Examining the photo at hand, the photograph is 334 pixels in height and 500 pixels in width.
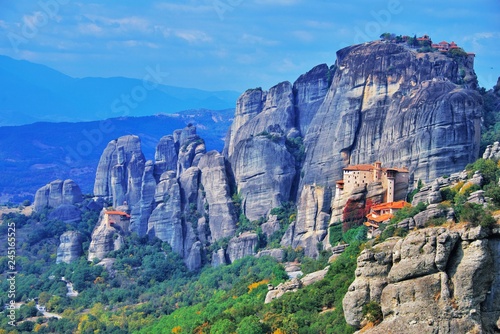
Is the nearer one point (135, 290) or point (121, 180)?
point (135, 290)

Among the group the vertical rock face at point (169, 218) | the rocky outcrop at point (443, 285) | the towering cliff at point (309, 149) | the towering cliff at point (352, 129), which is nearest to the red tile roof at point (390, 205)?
the towering cliff at point (309, 149)

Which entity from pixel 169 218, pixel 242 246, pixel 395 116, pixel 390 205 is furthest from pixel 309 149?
pixel 390 205

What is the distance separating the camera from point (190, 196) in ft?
199

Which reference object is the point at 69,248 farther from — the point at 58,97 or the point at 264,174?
the point at 58,97

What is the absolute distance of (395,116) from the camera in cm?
4922

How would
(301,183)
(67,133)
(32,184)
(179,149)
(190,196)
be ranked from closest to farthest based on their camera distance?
(301,183), (190,196), (179,149), (32,184), (67,133)

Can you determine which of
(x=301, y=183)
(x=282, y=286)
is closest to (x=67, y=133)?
(x=301, y=183)

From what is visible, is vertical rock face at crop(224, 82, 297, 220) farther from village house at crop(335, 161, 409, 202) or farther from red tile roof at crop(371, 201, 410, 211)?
red tile roof at crop(371, 201, 410, 211)

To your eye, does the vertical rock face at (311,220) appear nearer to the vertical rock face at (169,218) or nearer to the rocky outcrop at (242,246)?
the rocky outcrop at (242,246)

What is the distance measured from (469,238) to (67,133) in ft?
359

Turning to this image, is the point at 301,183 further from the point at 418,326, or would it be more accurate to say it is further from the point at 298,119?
the point at 418,326

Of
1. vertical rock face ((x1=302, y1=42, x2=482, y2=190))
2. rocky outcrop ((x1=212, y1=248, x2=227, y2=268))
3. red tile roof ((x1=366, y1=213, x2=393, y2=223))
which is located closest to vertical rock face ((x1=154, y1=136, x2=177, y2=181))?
rocky outcrop ((x1=212, y1=248, x2=227, y2=268))

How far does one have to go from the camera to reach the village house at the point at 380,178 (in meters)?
43.9

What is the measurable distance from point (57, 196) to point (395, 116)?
32.8 m
